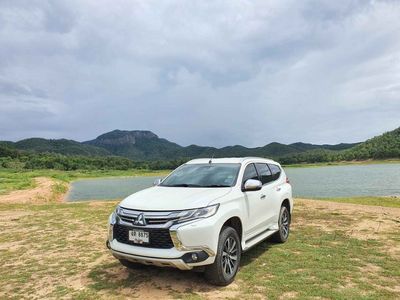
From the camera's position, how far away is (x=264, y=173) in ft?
24.6

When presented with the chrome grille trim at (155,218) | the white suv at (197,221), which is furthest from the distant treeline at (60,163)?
the chrome grille trim at (155,218)

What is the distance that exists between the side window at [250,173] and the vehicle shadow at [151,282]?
1.65 m

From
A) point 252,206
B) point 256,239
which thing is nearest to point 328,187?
point 256,239

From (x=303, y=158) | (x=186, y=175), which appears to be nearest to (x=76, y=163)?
(x=303, y=158)

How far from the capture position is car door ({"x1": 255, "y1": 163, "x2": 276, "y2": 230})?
686 centimetres

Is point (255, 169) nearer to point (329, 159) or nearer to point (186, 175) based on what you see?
point (186, 175)

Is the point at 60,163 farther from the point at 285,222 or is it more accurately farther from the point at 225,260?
the point at 225,260

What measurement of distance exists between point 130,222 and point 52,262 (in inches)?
116

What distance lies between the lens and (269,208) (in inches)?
282

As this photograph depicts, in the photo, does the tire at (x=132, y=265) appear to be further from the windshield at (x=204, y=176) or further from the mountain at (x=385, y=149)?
the mountain at (x=385, y=149)

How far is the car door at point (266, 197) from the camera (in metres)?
6.86

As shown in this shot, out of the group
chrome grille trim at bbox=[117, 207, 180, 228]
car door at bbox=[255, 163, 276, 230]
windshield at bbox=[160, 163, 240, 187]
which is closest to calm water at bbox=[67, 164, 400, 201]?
car door at bbox=[255, 163, 276, 230]

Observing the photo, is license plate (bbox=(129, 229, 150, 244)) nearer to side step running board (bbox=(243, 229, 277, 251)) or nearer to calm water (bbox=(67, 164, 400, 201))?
side step running board (bbox=(243, 229, 277, 251))

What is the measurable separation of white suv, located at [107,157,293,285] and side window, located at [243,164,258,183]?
0.02m
